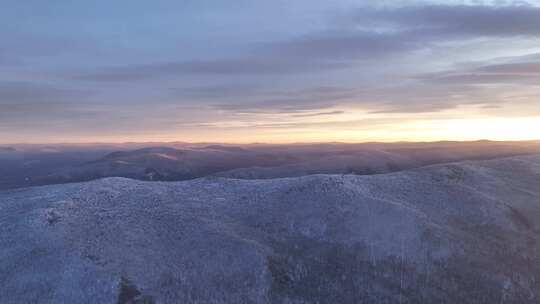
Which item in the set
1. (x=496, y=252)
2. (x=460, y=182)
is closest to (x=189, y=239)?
(x=496, y=252)

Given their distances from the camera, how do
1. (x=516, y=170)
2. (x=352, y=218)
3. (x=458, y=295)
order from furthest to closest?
(x=516, y=170) < (x=352, y=218) < (x=458, y=295)

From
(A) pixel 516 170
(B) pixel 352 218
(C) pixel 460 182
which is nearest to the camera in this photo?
(B) pixel 352 218

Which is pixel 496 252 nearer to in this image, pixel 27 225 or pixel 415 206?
pixel 415 206

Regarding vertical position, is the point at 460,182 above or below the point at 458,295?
above

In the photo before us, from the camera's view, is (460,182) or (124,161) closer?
(460,182)

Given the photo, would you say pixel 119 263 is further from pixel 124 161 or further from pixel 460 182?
pixel 124 161

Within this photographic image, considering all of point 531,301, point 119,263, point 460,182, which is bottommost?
point 531,301
